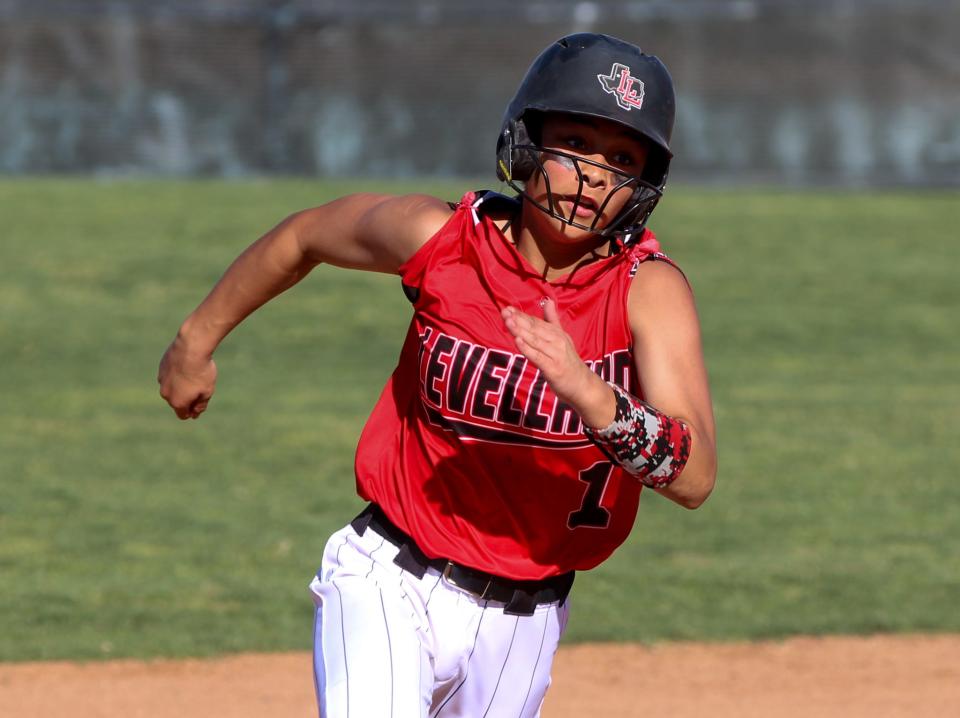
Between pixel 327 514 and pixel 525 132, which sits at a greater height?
pixel 525 132

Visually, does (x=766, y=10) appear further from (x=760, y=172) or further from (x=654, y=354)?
(x=654, y=354)

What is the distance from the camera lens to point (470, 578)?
3408 mm

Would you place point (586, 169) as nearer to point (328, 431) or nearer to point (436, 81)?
point (328, 431)

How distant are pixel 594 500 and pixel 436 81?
572 inches

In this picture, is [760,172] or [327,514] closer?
[327,514]

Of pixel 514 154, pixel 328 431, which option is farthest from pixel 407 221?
pixel 328 431

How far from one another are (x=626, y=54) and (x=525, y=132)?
281 mm

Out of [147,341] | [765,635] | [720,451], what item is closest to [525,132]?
[765,635]

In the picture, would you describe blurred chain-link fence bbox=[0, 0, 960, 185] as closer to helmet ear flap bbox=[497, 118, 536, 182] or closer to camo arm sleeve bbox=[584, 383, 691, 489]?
helmet ear flap bbox=[497, 118, 536, 182]

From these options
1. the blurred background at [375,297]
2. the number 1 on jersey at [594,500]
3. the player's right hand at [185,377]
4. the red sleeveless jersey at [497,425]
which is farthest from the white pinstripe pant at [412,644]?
the blurred background at [375,297]

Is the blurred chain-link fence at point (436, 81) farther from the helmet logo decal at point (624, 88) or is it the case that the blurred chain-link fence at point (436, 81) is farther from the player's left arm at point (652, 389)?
the player's left arm at point (652, 389)

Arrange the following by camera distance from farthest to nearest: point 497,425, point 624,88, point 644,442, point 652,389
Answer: point 497,425 < point 624,88 < point 652,389 < point 644,442

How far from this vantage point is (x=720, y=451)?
32.7ft

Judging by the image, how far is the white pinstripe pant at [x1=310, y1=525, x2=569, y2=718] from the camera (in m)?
3.24
